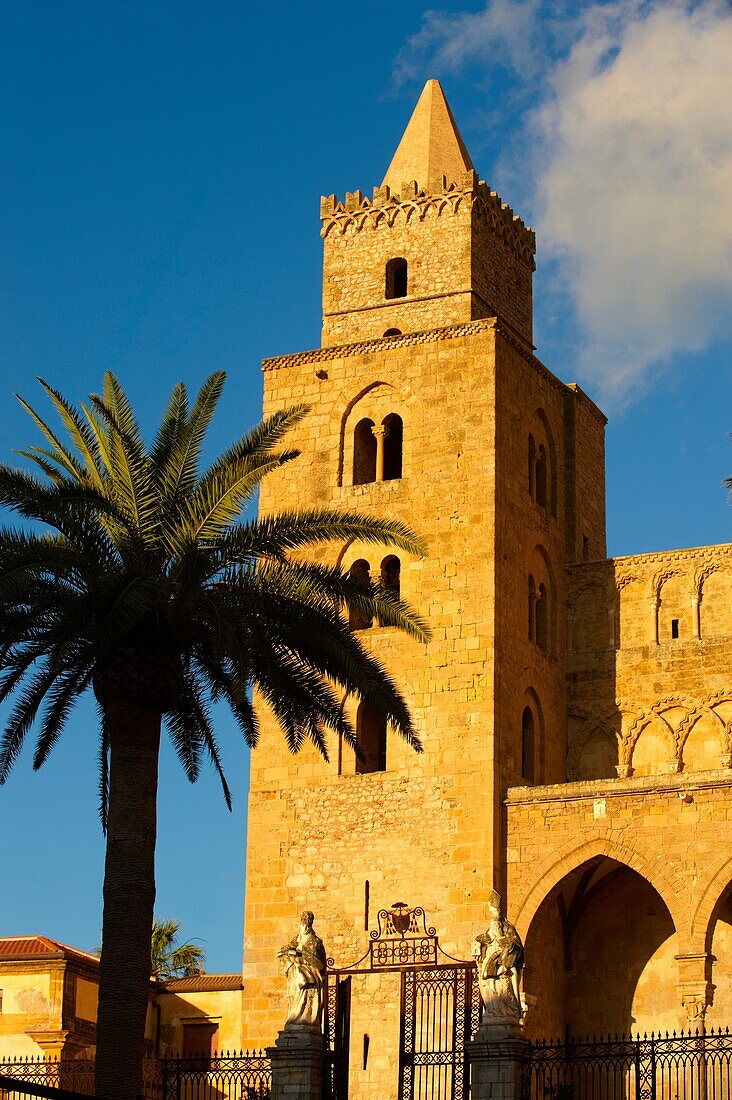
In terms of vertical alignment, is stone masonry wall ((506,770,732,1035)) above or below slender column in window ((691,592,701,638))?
below

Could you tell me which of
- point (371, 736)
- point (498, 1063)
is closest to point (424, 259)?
point (371, 736)

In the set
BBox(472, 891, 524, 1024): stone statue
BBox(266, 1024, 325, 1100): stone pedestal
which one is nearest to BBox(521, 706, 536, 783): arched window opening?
BBox(266, 1024, 325, 1100): stone pedestal

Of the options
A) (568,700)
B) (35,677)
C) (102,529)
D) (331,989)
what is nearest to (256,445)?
(102,529)

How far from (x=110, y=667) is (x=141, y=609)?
1.15 meters

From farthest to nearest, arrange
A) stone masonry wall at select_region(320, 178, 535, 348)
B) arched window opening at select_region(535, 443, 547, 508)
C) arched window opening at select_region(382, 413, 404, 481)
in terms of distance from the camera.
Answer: stone masonry wall at select_region(320, 178, 535, 348)
arched window opening at select_region(535, 443, 547, 508)
arched window opening at select_region(382, 413, 404, 481)

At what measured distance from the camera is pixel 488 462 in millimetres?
35625

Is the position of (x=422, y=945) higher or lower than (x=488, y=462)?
lower

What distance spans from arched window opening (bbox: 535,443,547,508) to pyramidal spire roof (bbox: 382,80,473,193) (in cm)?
546

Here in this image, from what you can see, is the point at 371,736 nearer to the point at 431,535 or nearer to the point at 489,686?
the point at 489,686

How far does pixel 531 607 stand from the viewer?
36.8m

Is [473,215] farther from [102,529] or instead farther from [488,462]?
[102,529]

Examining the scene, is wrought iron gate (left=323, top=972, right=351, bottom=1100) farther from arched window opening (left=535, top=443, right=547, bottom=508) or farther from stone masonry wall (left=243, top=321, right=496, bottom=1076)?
arched window opening (left=535, top=443, right=547, bottom=508)

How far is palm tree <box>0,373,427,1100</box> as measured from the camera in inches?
977

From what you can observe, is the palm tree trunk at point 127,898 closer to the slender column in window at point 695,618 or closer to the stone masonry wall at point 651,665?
the stone masonry wall at point 651,665
